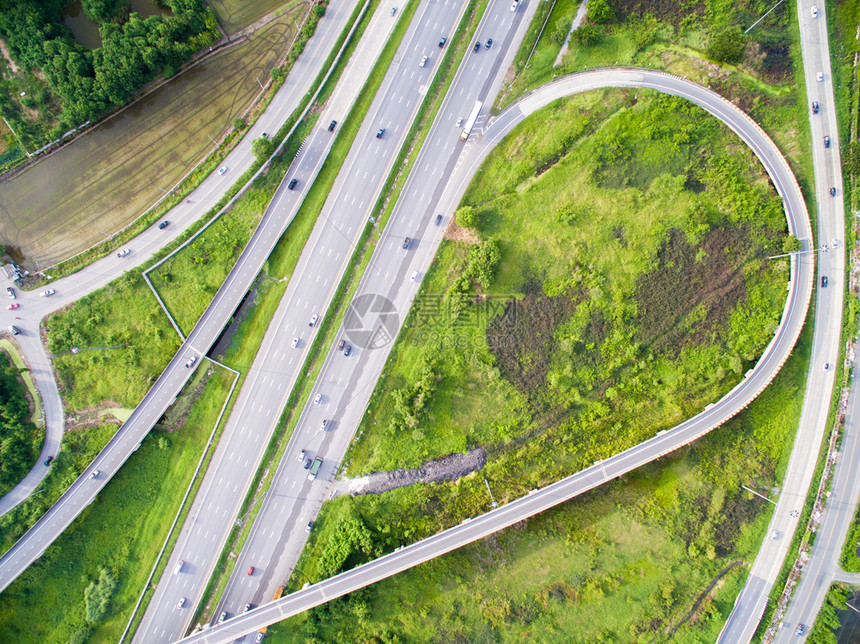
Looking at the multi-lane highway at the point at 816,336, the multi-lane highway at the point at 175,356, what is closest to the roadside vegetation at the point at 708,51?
the multi-lane highway at the point at 816,336

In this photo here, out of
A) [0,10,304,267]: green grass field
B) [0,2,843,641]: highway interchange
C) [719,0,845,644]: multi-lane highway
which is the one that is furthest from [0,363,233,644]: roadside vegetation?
[719,0,845,644]: multi-lane highway

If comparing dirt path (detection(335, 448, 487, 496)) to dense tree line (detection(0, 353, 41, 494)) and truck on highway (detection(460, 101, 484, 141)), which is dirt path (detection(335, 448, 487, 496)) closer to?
dense tree line (detection(0, 353, 41, 494))

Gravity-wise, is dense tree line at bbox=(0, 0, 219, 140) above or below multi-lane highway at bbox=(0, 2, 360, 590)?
above

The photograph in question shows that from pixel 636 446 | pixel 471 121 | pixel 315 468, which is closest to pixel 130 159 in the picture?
pixel 471 121

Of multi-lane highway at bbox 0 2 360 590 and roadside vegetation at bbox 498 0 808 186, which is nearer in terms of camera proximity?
multi-lane highway at bbox 0 2 360 590

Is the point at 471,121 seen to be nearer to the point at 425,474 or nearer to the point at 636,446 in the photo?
the point at 425,474

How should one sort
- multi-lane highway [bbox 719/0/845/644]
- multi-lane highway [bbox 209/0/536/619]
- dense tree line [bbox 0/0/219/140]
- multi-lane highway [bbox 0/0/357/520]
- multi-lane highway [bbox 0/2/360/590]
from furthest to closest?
multi-lane highway [bbox 0/0/357/520], multi-lane highway [bbox 209/0/536/619], dense tree line [bbox 0/0/219/140], multi-lane highway [bbox 719/0/845/644], multi-lane highway [bbox 0/2/360/590]

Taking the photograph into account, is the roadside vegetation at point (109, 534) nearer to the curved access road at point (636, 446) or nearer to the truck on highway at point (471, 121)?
the curved access road at point (636, 446)
